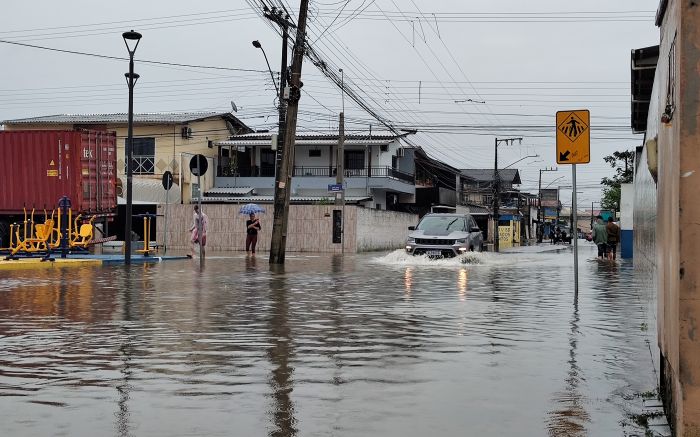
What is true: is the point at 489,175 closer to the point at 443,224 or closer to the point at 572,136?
the point at 443,224

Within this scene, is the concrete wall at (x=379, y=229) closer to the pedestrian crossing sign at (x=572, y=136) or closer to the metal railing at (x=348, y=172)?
the metal railing at (x=348, y=172)

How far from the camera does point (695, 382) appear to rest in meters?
4.26

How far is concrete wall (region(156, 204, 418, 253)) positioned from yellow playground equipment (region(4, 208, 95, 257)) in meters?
12.5

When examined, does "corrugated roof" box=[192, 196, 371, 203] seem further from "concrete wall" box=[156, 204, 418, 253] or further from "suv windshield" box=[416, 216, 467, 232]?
"suv windshield" box=[416, 216, 467, 232]

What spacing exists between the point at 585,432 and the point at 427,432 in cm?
94

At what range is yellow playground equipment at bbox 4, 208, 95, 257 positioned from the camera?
83.6 feet

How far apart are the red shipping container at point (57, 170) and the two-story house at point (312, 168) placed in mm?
24485

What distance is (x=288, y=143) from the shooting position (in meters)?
26.4

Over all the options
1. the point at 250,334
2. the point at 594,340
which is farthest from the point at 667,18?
the point at 250,334

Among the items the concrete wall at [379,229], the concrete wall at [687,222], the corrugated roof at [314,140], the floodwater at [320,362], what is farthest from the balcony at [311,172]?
the concrete wall at [687,222]

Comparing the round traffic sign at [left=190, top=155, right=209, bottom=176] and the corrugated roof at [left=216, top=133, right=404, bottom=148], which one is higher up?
the corrugated roof at [left=216, top=133, right=404, bottom=148]

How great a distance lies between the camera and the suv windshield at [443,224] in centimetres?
2880

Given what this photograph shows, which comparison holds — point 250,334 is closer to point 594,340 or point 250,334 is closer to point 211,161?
point 594,340

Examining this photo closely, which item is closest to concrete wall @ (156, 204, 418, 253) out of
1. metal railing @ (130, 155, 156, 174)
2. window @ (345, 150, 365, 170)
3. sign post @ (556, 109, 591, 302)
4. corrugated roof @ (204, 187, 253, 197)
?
metal railing @ (130, 155, 156, 174)
